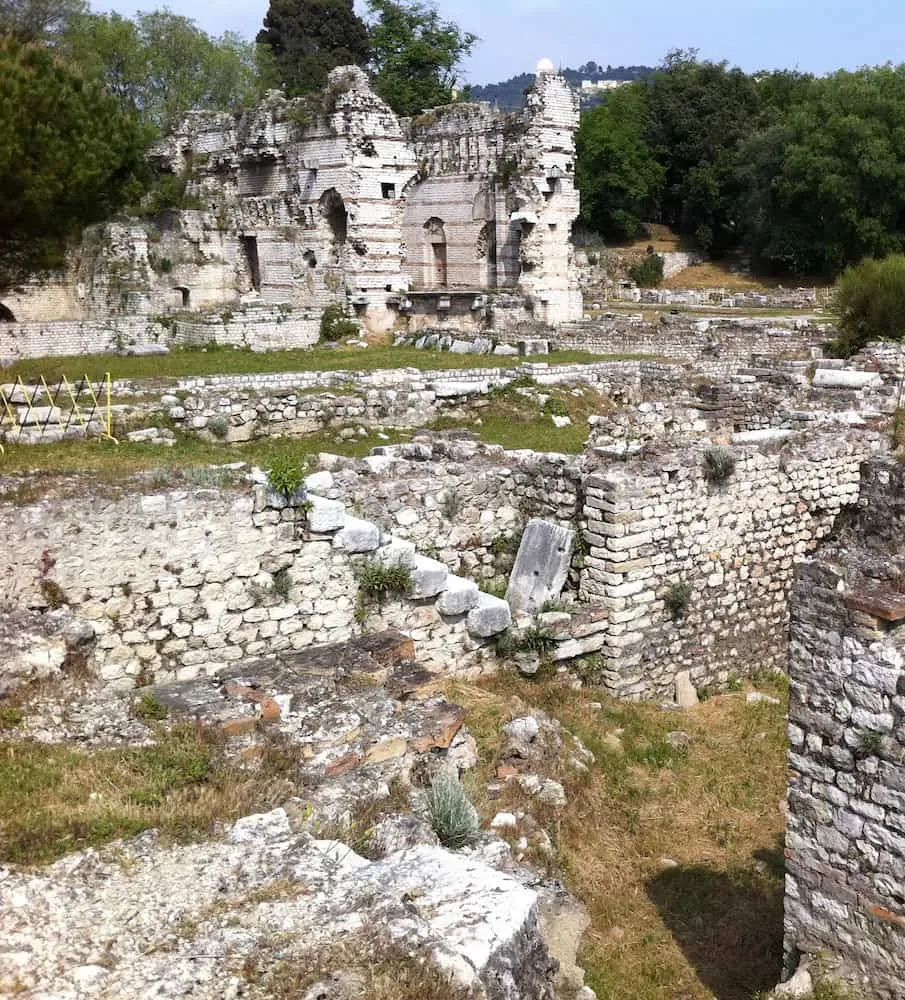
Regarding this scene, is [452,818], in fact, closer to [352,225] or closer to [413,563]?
[413,563]

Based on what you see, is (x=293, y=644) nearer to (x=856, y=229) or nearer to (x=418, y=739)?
(x=418, y=739)

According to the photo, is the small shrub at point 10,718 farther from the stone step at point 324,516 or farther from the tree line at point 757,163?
the tree line at point 757,163

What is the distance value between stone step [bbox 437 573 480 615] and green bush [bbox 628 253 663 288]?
145ft

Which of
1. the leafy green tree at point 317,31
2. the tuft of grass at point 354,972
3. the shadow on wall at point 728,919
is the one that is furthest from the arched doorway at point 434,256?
the leafy green tree at point 317,31

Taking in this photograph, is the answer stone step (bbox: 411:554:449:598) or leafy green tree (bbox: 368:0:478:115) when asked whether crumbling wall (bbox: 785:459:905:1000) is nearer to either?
stone step (bbox: 411:554:449:598)

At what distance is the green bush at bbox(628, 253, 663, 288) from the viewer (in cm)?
5025

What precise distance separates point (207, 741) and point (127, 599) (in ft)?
6.39

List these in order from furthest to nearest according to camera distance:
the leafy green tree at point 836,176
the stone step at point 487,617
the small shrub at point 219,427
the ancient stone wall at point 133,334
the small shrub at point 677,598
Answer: the leafy green tree at point 836,176 → the ancient stone wall at point 133,334 → the small shrub at point 219,427 → the small shrub at point 677,598 → the stone step at point 487,617

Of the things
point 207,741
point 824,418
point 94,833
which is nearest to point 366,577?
point 207,741

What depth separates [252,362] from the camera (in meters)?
22.6

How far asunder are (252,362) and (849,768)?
1964 centimetres

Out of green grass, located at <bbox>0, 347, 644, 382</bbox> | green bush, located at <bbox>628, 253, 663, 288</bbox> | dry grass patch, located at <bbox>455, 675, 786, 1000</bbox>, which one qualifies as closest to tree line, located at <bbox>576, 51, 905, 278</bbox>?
green bush, located at <bbox>628, 253, 663, 288</bbox>

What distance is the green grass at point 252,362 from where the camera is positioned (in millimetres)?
20812

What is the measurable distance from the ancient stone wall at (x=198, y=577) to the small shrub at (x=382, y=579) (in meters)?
0.08
